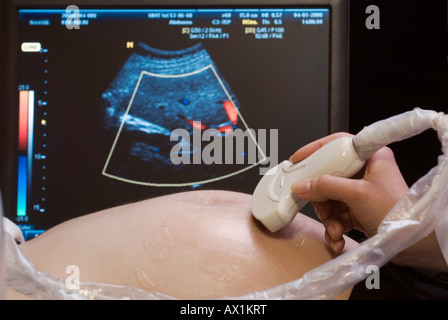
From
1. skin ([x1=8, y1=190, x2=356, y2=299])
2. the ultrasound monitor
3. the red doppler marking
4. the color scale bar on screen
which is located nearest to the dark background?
the ultrasound monitor

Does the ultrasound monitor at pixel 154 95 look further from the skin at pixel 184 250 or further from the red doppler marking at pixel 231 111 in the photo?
the skin at pixel 184 250

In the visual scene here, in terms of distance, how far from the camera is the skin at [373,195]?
1.77 feet

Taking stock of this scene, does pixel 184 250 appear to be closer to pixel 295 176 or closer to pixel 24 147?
pixel 295 176

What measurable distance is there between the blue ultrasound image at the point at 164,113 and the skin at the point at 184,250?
37cm

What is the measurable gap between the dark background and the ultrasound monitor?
7cm

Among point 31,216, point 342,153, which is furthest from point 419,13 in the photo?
point 31,216

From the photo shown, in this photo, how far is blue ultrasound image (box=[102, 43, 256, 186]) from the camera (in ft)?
3.33

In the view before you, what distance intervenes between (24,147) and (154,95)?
11.3 inches

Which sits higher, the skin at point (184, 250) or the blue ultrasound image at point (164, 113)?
the blue ultrasound image at point (164, 113)

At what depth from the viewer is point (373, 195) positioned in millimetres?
539

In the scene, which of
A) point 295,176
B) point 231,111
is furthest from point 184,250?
point 231,111

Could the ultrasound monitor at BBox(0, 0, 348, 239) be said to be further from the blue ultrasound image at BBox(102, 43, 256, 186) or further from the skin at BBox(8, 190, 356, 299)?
the skin at BBox(8, 190, 356, 299)

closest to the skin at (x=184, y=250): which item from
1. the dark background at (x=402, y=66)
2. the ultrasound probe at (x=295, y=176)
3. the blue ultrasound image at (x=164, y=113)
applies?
the ultrasound probe at (x=295, y=176)

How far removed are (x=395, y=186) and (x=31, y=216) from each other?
74 cm
